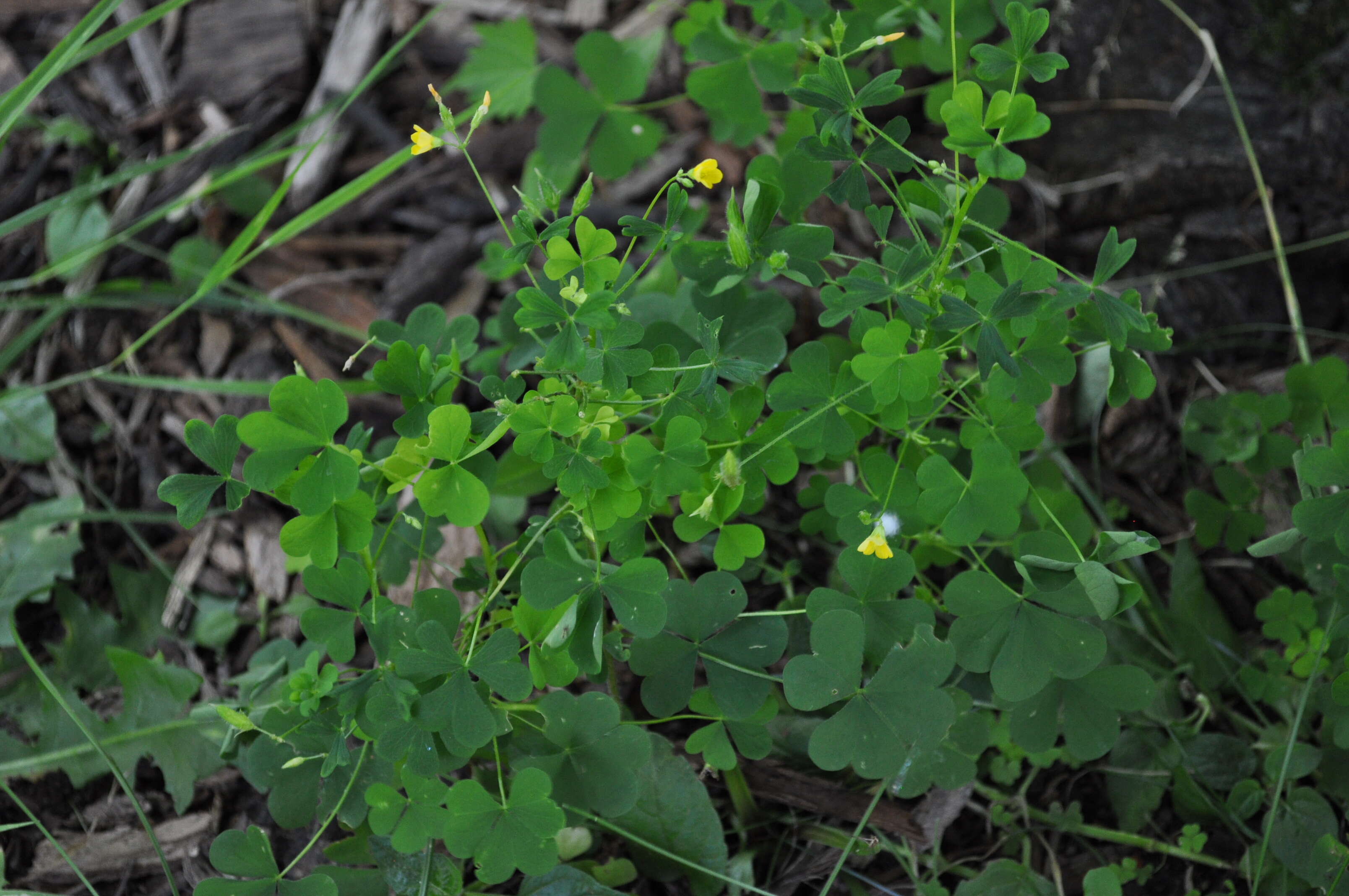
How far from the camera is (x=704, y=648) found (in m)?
1.54

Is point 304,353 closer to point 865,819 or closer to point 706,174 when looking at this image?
point 706,174

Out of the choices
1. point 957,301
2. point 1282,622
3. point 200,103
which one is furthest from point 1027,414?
point 200,103

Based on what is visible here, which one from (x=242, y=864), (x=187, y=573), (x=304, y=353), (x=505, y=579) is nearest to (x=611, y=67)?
(x=304, y=353)

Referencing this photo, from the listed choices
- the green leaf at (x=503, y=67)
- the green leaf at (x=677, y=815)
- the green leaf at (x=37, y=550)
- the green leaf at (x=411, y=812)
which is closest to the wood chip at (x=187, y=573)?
the green leaf at (x=37, y=550)

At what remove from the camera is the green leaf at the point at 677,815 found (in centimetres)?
166

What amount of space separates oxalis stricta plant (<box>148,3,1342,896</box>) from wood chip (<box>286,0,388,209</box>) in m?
1.33

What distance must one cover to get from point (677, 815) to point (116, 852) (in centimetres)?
120

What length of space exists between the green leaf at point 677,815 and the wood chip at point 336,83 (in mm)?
2019

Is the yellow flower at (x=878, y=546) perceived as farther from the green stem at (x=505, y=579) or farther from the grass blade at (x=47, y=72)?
the grass blade at (x=47, y=72)

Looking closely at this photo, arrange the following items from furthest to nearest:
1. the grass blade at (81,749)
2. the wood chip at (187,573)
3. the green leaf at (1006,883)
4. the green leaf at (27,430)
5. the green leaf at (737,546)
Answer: the green leaf at (27,430) < the wood chip at (187,573) < the grass blade at (81,749) < the green leaf at (1006,883) < the green leaf at (737,546)

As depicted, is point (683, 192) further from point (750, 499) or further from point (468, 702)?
point (468, 702)

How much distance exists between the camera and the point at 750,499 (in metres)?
1.57

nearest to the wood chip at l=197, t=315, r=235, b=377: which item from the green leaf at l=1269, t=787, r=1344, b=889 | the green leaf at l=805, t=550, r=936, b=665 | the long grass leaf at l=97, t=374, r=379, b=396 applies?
the long grass leaf at l=97, t=374, r=379, b=396

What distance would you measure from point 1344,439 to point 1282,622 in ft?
1.51
